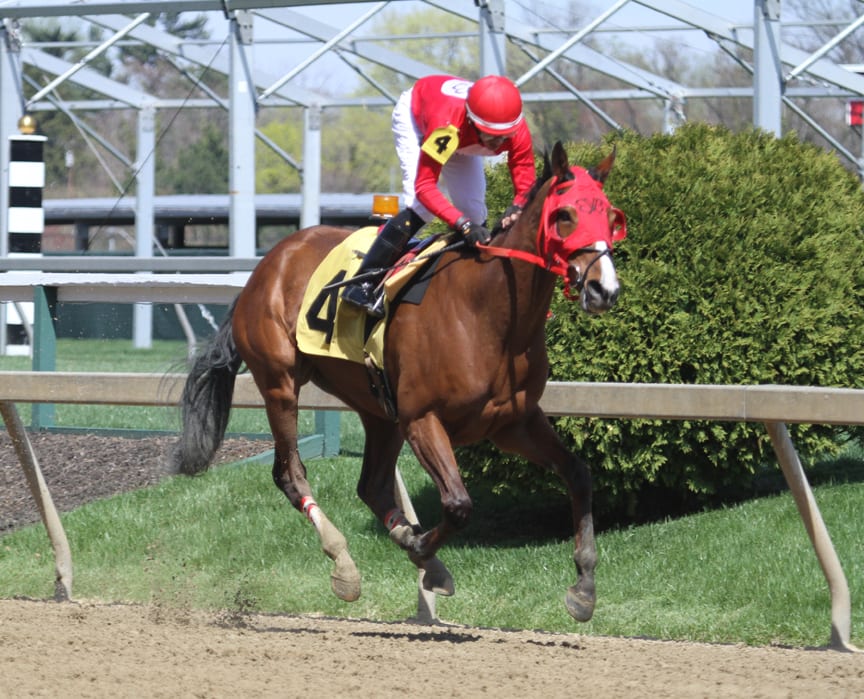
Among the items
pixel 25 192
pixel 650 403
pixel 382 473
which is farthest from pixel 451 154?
pixel 25 192

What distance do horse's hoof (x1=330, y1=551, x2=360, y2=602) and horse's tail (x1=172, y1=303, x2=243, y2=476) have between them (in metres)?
1.02

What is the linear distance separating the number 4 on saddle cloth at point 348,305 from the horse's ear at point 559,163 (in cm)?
64

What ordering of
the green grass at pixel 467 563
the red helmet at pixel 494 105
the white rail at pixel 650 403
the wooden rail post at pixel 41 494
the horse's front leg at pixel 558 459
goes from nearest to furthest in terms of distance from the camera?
the white rail at pixel 650 403 → the red helmet at pixel 494 105 → the horse's front leg at pixel 558 459 → the green grass at pixel 467 563 → the wooden rail post at pixel 41 494

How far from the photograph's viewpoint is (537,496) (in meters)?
7.04

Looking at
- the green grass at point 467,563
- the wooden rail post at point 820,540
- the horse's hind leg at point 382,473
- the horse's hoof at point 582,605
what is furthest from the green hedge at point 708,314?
the horse's hoof at point 582,605

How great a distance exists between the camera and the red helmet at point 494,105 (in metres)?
4.52

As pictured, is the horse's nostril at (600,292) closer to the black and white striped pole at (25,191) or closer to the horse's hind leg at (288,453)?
the horse's hind leg at (288,453)

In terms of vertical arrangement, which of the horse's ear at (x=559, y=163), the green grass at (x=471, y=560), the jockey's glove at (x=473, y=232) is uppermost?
the horse's ear at (x=559, y=163)

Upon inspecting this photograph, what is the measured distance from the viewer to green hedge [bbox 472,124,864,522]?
5.95m

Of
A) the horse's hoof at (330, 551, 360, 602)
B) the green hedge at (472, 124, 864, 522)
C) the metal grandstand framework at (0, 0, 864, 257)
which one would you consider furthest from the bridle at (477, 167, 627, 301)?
the metal grandstand framework at (0, 0, 864, 257)

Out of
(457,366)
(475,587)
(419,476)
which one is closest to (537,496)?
(419,476)

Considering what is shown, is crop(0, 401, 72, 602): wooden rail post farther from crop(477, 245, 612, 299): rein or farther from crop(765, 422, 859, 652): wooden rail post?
crop(765, 422, 859, 652): wooden rail post

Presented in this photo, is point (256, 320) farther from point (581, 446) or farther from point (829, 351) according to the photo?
point (829, 351)

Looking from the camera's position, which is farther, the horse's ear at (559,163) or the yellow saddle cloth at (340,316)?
the yellow saddle cloth at (340,316)
